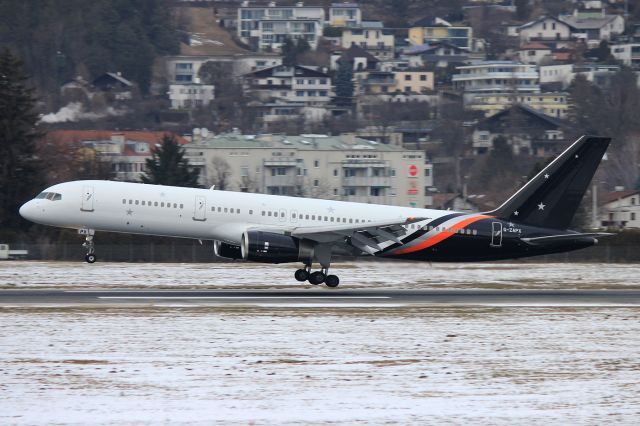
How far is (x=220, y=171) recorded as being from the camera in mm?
124750

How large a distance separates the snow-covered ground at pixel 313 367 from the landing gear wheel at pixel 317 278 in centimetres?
837

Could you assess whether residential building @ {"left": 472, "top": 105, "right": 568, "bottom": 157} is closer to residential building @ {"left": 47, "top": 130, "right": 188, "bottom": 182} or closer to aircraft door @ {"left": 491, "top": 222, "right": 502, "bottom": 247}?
residential building @ {"left": 47, "top": 130, "right": 188, "bottom": 182}

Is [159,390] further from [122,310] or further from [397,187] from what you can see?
[397,187]

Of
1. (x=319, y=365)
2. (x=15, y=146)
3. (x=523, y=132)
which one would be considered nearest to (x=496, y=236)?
(x=319, y=365)

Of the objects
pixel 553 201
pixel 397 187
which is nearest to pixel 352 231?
pixel 553 201

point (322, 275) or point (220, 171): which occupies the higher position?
point (220, 171)

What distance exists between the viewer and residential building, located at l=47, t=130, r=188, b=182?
134 meters

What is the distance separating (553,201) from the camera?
137 feet

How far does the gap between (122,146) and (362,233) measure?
364 feet

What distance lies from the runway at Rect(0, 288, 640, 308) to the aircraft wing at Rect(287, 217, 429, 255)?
5.57 ft

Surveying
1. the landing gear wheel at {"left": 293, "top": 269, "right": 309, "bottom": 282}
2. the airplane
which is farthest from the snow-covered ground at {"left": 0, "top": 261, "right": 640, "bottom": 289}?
the airplane

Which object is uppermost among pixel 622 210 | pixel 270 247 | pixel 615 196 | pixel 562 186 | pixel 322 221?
pixel 562 186

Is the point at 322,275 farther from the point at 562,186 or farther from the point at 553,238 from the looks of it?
the point at 562,186

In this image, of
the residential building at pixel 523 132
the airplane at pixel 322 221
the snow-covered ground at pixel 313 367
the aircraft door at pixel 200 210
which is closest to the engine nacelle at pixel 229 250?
the airplane at pixel 322 221
